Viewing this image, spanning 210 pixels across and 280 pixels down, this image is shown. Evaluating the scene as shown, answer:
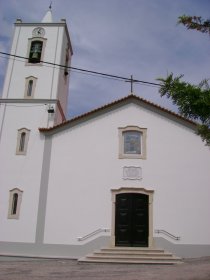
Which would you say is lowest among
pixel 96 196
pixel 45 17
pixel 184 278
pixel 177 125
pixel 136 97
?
pixel 184 278

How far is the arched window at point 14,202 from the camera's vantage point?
46.2 feet

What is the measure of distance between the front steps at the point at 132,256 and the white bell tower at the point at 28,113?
9.30ft

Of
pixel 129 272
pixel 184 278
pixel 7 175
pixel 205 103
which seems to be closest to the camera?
pixel 205 103

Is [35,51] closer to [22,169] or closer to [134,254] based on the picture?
[22,169]

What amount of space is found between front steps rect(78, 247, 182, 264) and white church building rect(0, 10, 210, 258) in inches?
9.6

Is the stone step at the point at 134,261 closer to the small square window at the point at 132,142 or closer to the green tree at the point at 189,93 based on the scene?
the small square window at the point at 132,142

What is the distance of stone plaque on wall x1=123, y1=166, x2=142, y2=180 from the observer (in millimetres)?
14320

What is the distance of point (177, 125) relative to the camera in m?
15.2

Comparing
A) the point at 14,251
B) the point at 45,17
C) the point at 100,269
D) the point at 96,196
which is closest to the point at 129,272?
the point at 100,269

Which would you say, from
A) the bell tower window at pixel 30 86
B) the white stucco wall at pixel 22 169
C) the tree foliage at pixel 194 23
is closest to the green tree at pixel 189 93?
the tree foliage at pixel 194 23

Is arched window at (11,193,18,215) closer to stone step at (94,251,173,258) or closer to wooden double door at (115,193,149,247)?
stone step at (94,251,173,258)

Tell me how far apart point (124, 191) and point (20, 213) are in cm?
452

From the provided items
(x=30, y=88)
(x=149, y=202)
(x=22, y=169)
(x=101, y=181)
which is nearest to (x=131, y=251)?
(x=149, y=202)

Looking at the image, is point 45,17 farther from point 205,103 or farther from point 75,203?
point 205,103
